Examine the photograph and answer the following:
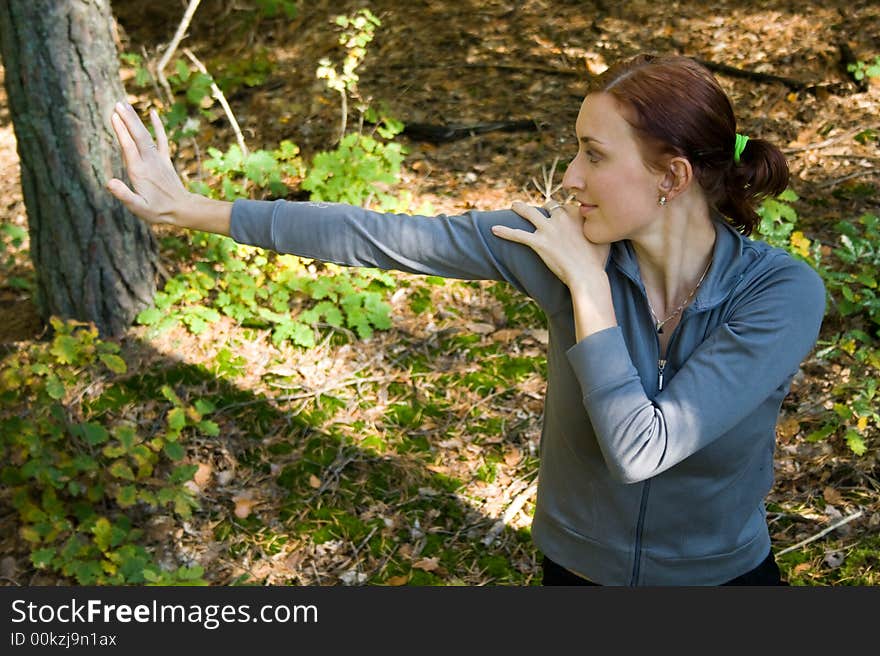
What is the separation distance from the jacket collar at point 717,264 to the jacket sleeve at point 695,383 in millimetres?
89

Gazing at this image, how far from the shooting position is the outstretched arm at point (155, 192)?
2143mm

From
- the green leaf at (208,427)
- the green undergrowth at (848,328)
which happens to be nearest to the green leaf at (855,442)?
the green undergrowth at (848,328)

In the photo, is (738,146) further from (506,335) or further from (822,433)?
(506,335)

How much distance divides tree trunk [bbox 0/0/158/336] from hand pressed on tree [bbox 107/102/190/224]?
219cm

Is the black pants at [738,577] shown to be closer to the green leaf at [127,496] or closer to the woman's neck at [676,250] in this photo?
the woman's neck at [676,250]

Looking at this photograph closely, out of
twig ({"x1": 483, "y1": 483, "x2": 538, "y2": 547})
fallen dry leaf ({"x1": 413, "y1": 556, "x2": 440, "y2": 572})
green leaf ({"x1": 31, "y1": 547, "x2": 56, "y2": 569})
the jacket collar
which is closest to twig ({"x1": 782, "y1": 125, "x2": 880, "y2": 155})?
twig ({"x1": 483, "y1": 483, "x2": 538, "y2": 547})

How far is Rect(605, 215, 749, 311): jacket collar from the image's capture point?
2047 mm

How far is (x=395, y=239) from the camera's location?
2.14 m

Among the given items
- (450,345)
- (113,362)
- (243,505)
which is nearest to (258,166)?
(450,345)

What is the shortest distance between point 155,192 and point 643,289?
1.17 meters

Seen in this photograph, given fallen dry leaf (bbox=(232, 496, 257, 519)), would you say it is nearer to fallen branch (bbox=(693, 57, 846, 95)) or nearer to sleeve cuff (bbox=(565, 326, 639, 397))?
sleeve cuff (bbox=(565, 326, 639, 397))

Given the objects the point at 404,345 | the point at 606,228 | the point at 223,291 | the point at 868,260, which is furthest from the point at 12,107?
the point at 868,260

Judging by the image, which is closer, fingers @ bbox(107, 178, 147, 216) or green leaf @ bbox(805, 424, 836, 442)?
fingers @ bbox(107, 178, 147, 216)

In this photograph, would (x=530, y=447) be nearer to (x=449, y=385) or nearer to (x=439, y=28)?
(x=449, y=385)
